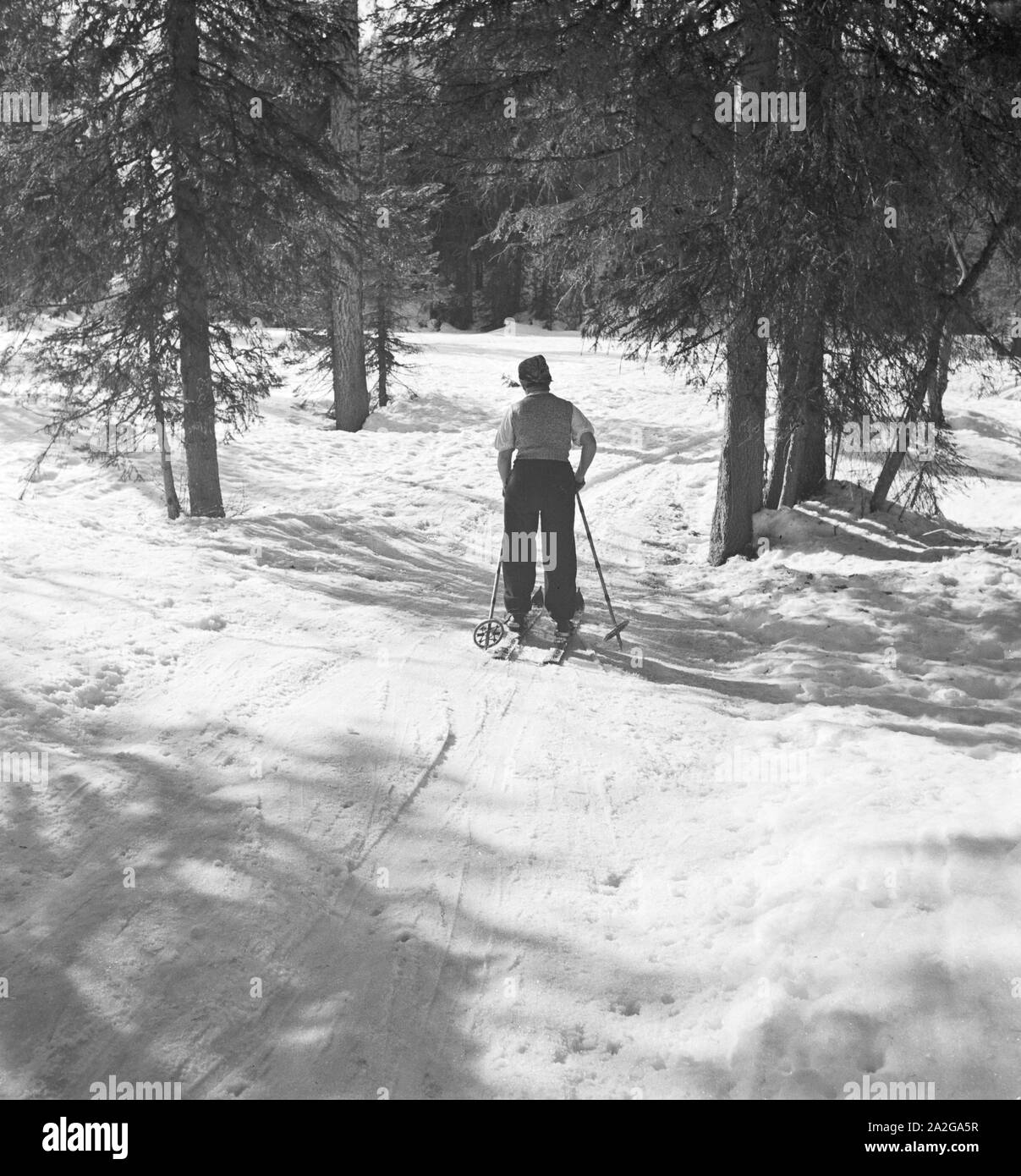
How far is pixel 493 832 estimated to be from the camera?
4.89 metres

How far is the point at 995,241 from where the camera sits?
9.34 metres

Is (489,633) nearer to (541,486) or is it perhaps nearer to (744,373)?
(541,486)

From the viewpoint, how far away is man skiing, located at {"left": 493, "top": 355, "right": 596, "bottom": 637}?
767 cm

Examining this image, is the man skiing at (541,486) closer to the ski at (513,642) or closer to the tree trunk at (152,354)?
the ski at (513,642)

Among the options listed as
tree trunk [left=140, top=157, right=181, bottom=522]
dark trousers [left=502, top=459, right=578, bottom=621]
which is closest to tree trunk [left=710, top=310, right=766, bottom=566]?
dark trousers [left=502, top=459, right=578, bottom=621]

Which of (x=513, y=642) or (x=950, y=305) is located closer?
(x=513, y=642)

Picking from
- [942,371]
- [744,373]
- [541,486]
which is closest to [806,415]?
[744,373]

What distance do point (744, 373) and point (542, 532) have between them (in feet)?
9.86

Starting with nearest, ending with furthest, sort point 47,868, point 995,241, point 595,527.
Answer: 1. point 47,868
2. point 995,241
3. point 595,527

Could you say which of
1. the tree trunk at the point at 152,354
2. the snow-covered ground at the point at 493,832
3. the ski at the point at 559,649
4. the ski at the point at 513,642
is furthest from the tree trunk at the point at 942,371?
the tree trunk at the point at 152,354

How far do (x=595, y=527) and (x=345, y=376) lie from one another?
27.0 ft

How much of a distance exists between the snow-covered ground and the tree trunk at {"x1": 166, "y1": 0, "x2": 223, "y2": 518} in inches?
73.2

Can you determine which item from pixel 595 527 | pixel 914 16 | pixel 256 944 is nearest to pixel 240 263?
pixel 595 527
